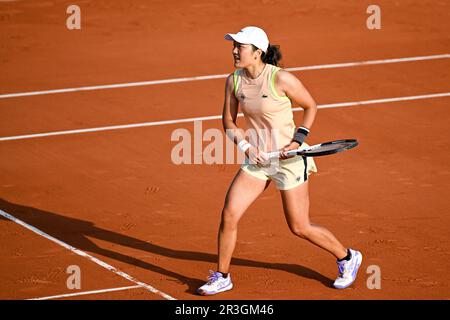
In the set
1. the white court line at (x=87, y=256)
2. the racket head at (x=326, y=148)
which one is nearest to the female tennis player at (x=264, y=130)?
the racket head at (x=326, y=148)

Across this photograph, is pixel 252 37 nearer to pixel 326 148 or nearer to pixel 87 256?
pixel 326 148

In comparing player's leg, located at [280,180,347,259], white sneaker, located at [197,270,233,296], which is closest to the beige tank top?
player's leg, located at [280,180,347,259]

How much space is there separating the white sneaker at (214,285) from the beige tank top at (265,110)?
1.36 m

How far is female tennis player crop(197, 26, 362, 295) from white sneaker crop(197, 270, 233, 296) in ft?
0.07

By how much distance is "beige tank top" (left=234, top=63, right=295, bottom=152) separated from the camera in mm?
9930

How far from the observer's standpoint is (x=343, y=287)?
10.5 meters

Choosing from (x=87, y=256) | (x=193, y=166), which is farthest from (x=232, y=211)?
(x=193, y=166)

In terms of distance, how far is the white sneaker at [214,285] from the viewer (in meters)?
10.3

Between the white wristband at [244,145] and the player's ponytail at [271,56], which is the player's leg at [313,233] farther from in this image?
the player's ponytail at [271,56]

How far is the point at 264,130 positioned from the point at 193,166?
4.61 meters

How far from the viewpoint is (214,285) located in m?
10.3

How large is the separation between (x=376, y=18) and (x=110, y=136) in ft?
27.5

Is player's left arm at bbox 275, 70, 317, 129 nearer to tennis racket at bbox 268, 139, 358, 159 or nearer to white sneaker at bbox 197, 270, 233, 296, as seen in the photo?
tennis racket at bbox 268, 139, 358, 159
